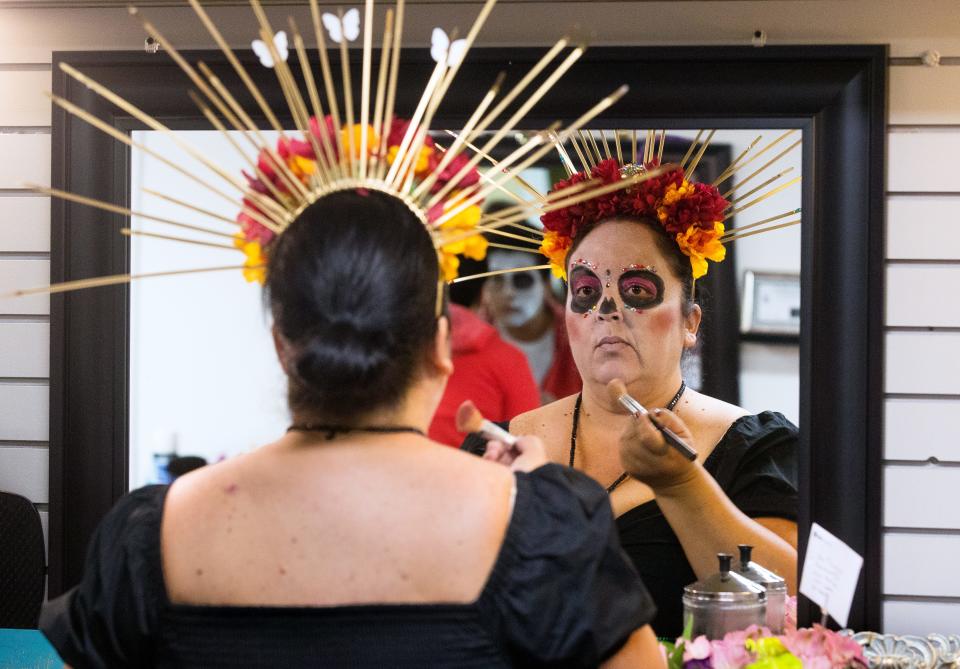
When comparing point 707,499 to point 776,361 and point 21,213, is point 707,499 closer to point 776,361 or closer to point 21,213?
point 776,361

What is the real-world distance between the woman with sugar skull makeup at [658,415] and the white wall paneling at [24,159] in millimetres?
894

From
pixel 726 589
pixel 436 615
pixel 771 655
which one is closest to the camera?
pixel 436 615

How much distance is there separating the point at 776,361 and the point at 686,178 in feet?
1.21

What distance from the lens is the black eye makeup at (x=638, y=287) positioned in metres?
1.93

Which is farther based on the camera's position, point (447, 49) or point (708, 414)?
point (708, 414)

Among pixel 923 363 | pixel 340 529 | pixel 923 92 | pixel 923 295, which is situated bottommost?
pixel 340 529

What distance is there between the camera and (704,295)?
2.06 m

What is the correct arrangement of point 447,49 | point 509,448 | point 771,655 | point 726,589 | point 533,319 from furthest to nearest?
point 533,319, point 447,49, point 726,589, point 771,655, point 509,448

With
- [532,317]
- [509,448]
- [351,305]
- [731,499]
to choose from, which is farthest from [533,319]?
[351,305]

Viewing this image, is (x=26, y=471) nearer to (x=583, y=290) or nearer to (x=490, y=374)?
(x=490, y=374)

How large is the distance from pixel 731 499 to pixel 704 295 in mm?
401

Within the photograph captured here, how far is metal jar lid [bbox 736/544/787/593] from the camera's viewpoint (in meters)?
1.67

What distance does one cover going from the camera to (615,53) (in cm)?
181

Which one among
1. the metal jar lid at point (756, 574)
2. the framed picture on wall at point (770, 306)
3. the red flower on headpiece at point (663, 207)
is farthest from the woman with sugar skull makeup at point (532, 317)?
the metal jar lid at point (756, 574)
